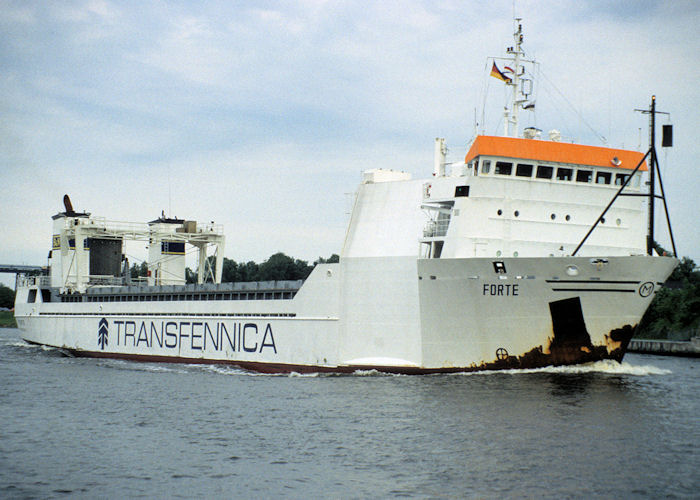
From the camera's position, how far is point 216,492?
13070 millimetres

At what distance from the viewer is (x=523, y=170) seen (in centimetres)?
2492

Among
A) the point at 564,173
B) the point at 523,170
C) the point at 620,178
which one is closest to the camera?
the point at 523,170

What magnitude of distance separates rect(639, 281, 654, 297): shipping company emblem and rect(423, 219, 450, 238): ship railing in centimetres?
640

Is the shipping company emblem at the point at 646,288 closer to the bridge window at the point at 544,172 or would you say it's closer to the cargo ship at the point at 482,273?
the cargo ship at the point at 482,273

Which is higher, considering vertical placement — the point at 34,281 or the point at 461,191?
the point at 461,191

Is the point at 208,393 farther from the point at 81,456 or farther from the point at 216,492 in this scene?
the point at 216,492

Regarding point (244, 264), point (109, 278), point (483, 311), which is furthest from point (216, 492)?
point (244, 264)

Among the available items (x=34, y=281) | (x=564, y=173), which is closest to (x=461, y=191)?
(x=564, y=173)

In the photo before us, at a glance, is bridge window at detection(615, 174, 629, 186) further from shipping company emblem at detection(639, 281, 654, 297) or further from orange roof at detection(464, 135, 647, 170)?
shipping company emblem at detection(639, 281, 654, 297)

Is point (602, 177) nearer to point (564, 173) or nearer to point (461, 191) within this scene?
point (564, 173)

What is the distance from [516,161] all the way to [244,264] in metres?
70.6

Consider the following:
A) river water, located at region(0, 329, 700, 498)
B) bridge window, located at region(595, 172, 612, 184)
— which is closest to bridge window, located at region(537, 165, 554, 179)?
bridge window, located at region(595, 172, 612, 184)

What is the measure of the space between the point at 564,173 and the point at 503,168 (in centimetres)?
225

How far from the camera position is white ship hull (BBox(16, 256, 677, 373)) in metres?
22.4
